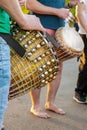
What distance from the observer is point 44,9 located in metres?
3.45

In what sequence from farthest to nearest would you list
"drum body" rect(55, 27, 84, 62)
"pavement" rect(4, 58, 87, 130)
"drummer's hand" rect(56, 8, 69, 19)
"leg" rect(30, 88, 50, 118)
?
"leg" rect(30, 88, 50, 118) < "pavement" rect(4, 58, 87, 130) < "drummer's hand" rect(56, 8, 69, 19) < "drum body" rect(55, 27, 84, 62)

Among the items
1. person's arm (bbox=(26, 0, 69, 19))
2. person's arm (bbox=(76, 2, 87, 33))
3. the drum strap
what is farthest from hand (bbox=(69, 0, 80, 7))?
the drum strap

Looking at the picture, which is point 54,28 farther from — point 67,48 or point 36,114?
point 36,114

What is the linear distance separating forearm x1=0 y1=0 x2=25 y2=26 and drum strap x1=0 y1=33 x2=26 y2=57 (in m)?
0.12

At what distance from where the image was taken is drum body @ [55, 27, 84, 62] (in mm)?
2992

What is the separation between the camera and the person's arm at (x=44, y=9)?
11.3 feet

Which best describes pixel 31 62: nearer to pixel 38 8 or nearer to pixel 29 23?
pixel 29 23

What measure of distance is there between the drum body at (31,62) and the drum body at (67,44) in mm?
549

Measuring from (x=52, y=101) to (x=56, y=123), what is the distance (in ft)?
1.29

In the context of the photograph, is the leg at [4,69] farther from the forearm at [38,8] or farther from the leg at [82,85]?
the leg at [82,85]

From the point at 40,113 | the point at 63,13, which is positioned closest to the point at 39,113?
the point at 40,113

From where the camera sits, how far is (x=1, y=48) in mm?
2025

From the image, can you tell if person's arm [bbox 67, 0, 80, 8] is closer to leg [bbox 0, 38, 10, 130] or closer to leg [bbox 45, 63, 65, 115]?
leg [bbox 45, 63, 65, 115]

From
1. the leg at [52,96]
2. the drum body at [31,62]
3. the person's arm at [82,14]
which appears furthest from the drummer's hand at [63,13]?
the drum body at [31,62]
